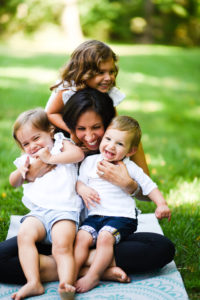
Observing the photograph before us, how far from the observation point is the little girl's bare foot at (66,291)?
201 cm

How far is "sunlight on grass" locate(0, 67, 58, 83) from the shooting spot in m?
9.70

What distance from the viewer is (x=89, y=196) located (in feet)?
7.96

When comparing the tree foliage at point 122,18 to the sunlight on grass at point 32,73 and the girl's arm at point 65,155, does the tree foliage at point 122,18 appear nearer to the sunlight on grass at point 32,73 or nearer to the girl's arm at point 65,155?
the sunlight on grass at point 32,73

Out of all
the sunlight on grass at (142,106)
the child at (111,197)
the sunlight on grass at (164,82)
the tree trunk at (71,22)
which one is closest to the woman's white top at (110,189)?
the child at (111,197)

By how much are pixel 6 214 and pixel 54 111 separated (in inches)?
38.4

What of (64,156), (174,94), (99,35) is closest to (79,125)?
(64,156)

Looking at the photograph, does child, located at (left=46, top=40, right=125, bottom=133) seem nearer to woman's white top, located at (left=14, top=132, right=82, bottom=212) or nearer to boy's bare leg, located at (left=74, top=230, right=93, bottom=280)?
woman's white top, located at (left=14, top=132, right=82, bottom=212)

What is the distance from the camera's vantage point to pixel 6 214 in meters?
3.22

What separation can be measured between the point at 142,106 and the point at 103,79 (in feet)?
15.9

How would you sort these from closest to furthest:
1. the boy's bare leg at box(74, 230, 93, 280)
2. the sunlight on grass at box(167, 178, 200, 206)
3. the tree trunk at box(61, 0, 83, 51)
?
the boy's bare leg at box(74, 230, 93, 280), the sunlight on grass at box(167, 178, 200, 206), the tree trunk at box(61, 0, 83, 51)

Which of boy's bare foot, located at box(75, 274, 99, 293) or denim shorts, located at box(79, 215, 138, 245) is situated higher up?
denim shorts, located at box(79, 215, 138, 245)

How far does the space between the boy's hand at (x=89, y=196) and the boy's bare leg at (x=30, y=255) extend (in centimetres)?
30

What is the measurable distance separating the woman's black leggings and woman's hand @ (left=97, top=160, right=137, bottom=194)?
1.09 feet

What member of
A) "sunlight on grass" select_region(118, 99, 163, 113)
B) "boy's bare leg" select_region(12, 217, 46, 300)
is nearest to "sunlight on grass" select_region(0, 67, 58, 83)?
"sunlight on grass" select_region(118, 99, 163, 113)
